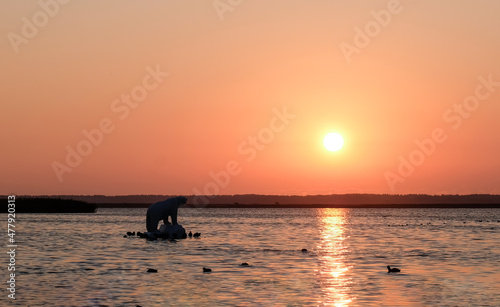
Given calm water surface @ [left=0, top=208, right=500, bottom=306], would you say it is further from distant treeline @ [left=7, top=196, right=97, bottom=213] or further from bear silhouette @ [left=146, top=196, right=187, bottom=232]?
distant treeline @ [left=7, top=196, right=97, bottom=213]

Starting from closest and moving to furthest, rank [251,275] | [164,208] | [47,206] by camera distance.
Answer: [251,275], [164,208], [47,206]

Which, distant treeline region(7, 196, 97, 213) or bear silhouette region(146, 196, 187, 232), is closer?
bear silhouette region(146, 196, 187, 232)

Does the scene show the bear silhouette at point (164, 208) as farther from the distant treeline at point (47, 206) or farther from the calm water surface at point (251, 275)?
the distant treeline at point (47, 206)

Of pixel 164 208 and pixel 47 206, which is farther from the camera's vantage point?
pixel 47 206

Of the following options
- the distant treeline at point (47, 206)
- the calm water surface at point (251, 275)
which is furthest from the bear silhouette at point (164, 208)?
the distant treeline at point (47, 206)

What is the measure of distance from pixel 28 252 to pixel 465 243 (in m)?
37.3

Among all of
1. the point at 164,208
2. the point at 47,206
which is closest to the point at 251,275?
the point at 164,208

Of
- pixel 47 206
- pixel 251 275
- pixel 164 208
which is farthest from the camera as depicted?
pixel 47 206

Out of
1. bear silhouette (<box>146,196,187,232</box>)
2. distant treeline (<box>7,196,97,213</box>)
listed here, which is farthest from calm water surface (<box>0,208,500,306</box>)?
distant treeline (<box>7,196,97,213</box>)

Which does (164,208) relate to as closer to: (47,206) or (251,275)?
(251,275)

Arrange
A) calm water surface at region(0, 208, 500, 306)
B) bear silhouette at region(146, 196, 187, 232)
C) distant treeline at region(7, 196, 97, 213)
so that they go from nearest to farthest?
calm water surface at region(0, 208, 500, 306)
bear silhouette at region(146, 196, 187, 232)
distant treeline at region(7, 196, 97, 213)

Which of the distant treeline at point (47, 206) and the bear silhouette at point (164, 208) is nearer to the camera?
the bear silhouette at point (164, 208)

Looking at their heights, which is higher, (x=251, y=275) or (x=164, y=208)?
(x=164, y=208)

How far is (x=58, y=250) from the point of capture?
53875 millimetres
